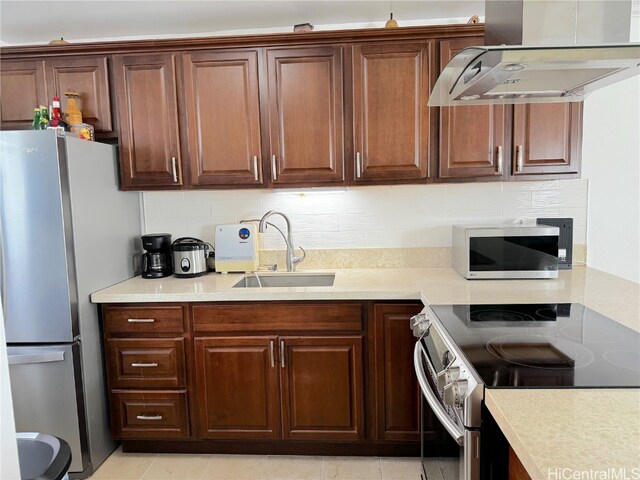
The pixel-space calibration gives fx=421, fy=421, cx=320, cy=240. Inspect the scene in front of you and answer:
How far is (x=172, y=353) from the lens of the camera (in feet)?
7.08

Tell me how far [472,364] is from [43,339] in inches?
76.0


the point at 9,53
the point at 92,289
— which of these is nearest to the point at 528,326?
the point at 92,289

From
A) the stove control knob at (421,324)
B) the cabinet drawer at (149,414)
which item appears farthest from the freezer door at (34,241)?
the stove control knob at (421,324)

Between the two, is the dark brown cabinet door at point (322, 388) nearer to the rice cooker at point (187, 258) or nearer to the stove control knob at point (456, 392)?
the rice cooker at point (187, 258)

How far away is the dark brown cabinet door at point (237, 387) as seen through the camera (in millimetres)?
2127

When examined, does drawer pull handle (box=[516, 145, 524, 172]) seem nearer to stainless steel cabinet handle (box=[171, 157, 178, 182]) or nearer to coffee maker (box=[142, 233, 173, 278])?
stainless steel cabinet handle (box=[171, 157, 178, 182])

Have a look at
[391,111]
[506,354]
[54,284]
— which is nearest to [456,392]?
[506,354]

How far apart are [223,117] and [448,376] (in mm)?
1793

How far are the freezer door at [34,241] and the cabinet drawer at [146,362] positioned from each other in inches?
10.9

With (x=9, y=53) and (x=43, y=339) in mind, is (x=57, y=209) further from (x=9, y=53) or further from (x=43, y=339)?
(x=9, y=53)

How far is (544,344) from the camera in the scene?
4.18 feet

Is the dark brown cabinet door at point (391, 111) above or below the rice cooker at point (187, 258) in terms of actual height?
above

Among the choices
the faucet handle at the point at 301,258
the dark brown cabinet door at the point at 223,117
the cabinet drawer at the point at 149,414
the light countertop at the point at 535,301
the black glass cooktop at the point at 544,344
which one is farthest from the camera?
the faucet handle at the point at 301,258

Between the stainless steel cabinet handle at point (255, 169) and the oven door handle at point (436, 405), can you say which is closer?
the oven door handle at point (436, 405)
